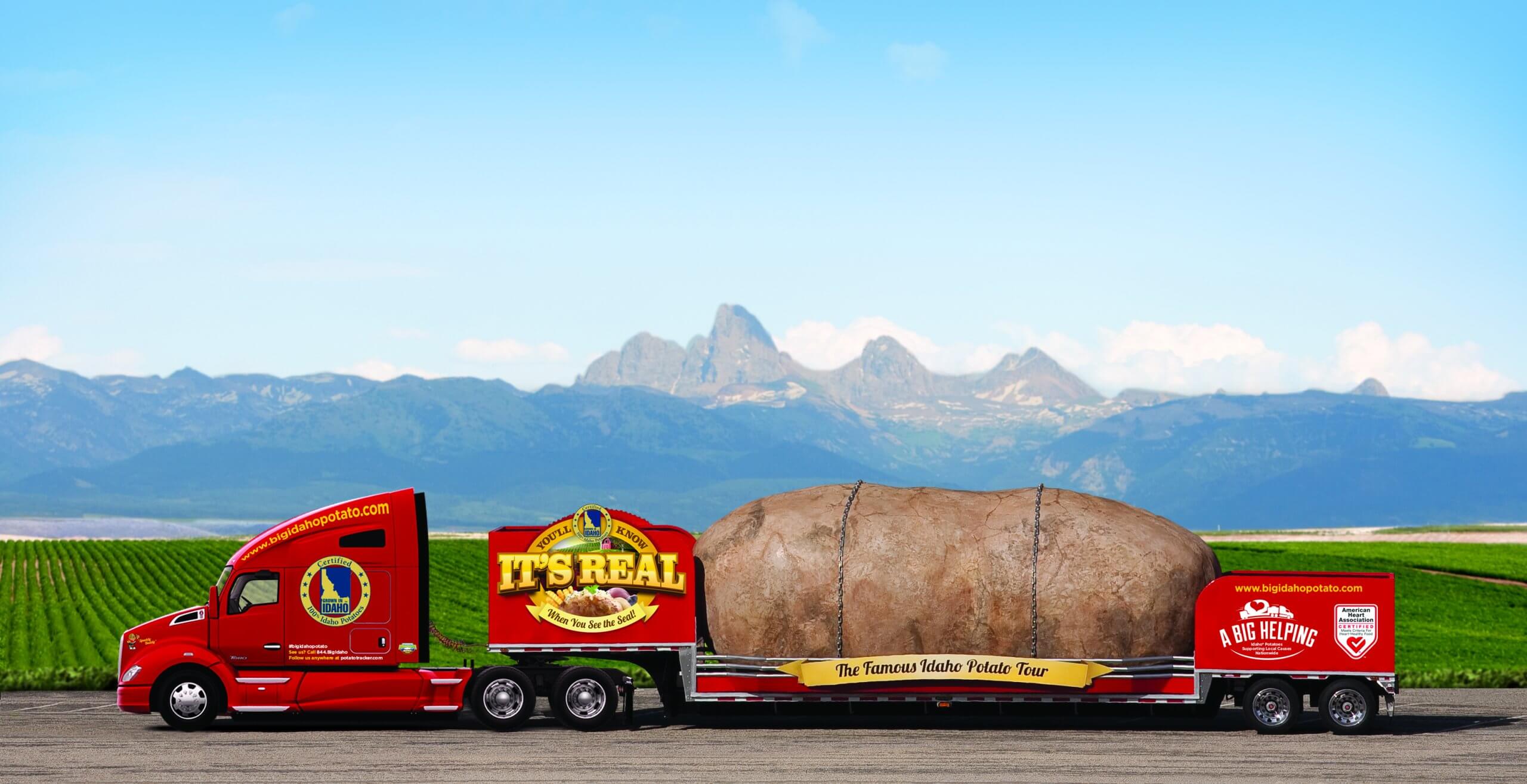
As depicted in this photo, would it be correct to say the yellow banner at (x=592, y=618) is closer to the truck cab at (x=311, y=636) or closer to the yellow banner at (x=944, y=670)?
the truck cab at (x=311, y=636)

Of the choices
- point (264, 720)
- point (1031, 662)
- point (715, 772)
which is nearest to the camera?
point (715, 772)

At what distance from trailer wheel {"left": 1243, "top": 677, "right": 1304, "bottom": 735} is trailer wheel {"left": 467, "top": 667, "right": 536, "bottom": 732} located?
11.5 meters

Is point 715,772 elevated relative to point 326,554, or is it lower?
lower

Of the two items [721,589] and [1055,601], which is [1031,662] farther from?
[721,589]

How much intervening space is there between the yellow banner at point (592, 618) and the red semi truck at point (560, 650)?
26 mm

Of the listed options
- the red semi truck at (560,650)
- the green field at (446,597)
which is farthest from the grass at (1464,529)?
the red semi truck at (560,650)

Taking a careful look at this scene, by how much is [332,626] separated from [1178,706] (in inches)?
554

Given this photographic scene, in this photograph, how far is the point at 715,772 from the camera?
64.4ft

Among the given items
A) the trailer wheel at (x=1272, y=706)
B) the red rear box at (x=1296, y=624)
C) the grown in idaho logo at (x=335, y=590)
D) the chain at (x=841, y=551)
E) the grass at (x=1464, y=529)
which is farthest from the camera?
the grass at (x=1464, y=529)

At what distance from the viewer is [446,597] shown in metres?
53.9

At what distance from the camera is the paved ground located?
1964 cm

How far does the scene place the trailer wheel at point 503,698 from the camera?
2397 cm

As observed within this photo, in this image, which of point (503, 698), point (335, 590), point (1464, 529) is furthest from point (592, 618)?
point (1464, 529)

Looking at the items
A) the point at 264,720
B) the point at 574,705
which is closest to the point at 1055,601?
the point at 574,705
